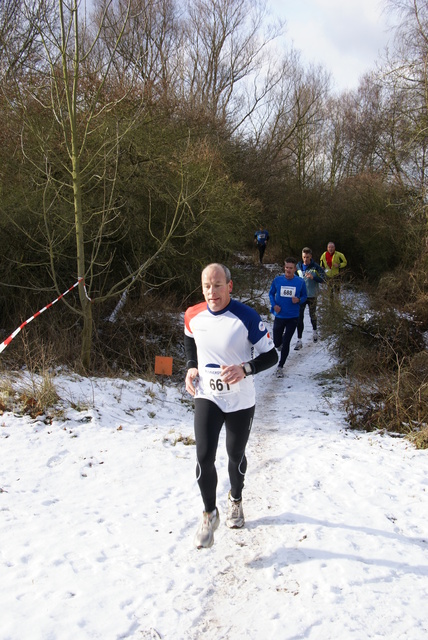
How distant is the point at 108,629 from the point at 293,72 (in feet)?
92.2

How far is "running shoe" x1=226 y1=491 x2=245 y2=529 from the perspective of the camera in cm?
369

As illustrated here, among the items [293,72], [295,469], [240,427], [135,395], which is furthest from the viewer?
[293,72]

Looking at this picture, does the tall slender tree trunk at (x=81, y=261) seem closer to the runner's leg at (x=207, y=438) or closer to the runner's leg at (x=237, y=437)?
the runner's leg at (x=207, y=438)

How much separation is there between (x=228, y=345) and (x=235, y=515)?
1.39m

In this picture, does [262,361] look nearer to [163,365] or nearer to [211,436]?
[211,436]

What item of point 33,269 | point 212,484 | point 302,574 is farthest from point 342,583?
point 33,269

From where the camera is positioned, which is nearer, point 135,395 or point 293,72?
point 135,395

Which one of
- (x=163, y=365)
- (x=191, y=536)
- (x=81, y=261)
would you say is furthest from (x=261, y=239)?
(x=191, y=536)

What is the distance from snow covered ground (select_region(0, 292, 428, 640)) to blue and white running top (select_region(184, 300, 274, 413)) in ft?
3.59

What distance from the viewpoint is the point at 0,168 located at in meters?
9.49

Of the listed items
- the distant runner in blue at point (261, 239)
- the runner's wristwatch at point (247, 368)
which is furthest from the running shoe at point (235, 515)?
the distant runner in blue at point (261, 239)

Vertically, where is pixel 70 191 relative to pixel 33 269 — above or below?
above

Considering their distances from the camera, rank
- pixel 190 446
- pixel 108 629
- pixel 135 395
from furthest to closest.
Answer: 1. pixel 135 395
2. pixel 190 446
3. pixel 108 629

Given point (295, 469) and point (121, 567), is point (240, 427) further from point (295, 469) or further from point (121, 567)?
point (295, 469)
